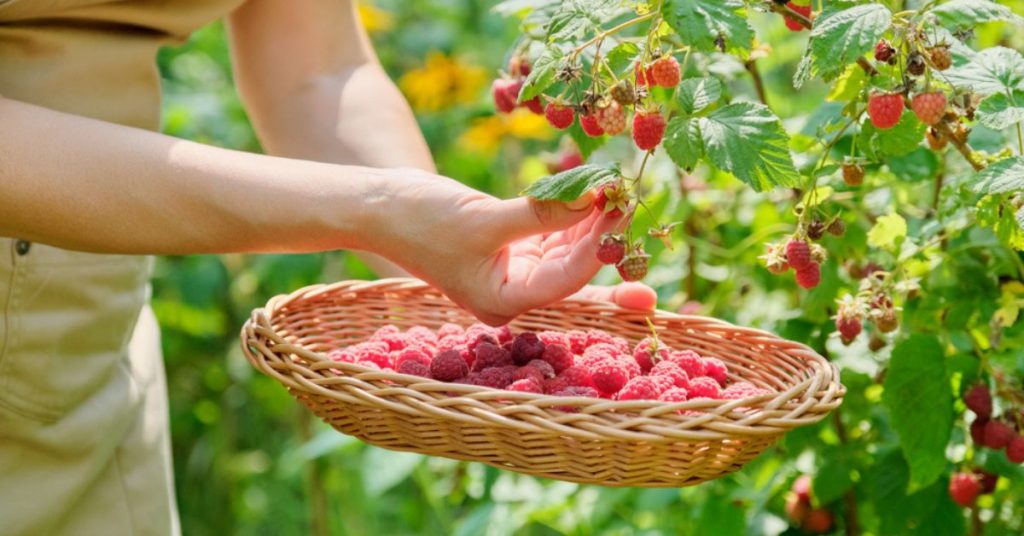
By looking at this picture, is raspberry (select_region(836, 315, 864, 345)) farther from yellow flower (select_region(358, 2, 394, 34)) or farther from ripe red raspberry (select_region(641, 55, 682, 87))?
yellow flower (select_region(358, 2, 394, 34))

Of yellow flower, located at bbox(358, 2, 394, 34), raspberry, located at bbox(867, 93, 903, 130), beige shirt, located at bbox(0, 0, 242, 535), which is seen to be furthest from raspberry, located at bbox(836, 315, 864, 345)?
yellow flower, located at bbox(358, 2, 394, 34)

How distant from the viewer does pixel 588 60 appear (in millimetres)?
1193

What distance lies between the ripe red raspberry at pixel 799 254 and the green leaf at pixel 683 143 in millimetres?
143

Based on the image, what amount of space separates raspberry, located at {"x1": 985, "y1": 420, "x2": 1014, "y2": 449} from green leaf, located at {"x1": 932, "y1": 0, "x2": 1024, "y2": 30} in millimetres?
399

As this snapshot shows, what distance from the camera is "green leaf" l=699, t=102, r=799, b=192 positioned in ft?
3.24

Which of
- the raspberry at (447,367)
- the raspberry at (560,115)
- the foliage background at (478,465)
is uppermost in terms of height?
the raspberry at (560,115)

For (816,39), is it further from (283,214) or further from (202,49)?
(202,49)

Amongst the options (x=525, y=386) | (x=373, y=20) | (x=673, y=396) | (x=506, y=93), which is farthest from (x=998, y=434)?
(x=373, y=20)

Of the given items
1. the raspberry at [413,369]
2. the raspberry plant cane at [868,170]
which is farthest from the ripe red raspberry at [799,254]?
the raspberry at [413,369]

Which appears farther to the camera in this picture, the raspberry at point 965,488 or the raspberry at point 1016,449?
the raspberry at point 965,488

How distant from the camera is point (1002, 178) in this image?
97 centimetres

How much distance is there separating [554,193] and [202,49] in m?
2.26

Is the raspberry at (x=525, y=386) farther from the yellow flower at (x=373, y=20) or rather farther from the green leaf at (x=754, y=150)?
the yellow flower at (x=373, y=20)

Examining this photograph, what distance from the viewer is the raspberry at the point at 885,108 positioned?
98 cm
